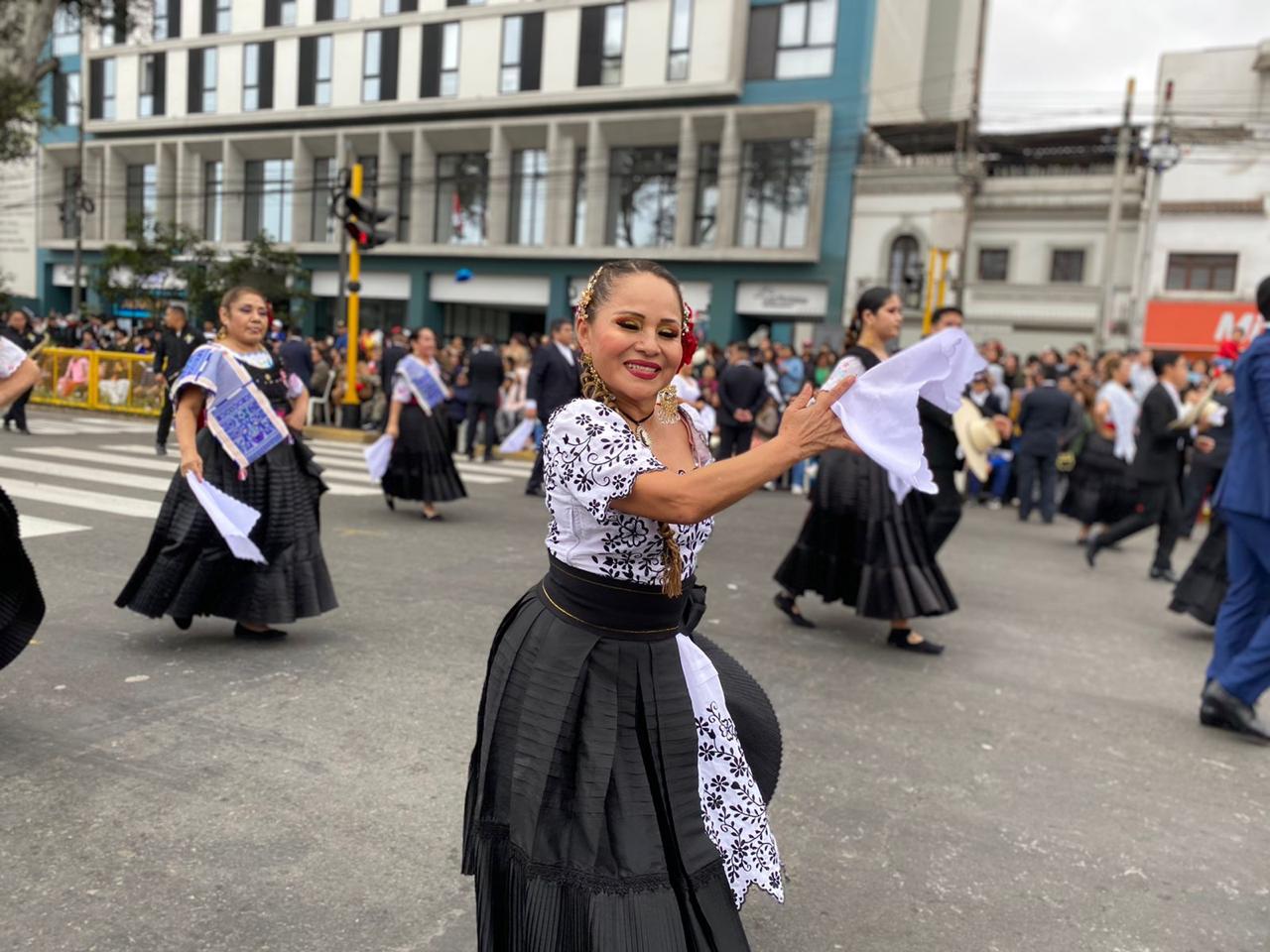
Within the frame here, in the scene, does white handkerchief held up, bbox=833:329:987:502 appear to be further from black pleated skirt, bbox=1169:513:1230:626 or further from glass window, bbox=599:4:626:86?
glass window, bbox=599:4:626:86

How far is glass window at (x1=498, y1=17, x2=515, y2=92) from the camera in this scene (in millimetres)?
32469

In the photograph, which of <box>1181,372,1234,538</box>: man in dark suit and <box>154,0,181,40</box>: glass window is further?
<box>154,0,181,40</box>: glass window

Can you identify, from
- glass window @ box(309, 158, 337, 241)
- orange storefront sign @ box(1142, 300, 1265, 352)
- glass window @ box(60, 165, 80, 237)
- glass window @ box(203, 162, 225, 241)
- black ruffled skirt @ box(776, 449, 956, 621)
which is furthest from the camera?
glass window @ box(60, 165, 80, 237)

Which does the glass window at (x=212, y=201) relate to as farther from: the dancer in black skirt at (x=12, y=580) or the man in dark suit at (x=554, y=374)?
the dancer in black skirt at (x=12, y=580)

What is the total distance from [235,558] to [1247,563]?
4.84 m

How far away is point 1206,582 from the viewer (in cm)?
662

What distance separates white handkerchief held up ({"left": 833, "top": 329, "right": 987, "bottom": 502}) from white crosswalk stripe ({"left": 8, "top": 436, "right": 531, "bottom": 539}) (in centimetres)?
676

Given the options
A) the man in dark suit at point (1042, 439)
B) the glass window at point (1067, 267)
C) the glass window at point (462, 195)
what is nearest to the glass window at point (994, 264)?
the glass window at point (1067, 267)

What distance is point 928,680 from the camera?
516 cm

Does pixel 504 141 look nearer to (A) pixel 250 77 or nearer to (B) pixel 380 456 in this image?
(A) pixel 250 77

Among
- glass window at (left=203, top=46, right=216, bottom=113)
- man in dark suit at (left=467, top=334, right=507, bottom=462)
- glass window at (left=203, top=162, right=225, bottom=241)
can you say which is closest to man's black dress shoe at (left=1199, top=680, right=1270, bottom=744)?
man in dark suit at (left=467, top=334, right=507, bottom=462)

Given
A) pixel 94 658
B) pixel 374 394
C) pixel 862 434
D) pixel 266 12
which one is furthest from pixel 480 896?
pixel 266 12

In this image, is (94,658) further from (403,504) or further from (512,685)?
(403,504)

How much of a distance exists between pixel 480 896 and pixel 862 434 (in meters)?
1.26
